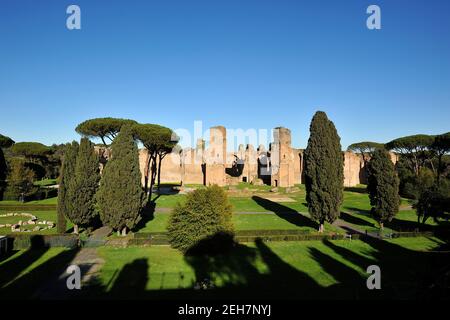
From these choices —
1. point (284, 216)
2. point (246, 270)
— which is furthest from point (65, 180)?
point (284, 216)

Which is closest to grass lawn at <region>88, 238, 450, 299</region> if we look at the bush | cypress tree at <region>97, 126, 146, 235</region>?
the bush

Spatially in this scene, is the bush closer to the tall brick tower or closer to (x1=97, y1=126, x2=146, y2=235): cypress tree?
(x1=97, y1=126, x2=146, y2=235): cypress tree

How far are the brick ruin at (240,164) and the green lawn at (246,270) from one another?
28099 mm

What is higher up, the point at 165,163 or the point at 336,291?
→ the point at 165,163

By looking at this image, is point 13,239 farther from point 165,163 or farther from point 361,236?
point 165,163

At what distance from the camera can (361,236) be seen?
63.8 ft

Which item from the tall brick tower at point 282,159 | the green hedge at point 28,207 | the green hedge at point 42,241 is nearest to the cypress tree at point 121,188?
the green hedge at point 42,241

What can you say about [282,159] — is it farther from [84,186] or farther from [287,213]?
[84,186]

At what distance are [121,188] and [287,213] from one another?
15.7 meters

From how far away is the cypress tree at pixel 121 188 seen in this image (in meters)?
18.4

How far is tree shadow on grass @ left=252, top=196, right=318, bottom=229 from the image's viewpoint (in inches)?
933

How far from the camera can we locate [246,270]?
43.7ft
